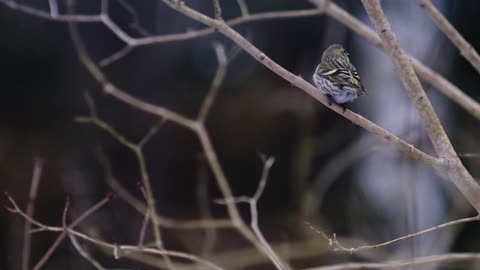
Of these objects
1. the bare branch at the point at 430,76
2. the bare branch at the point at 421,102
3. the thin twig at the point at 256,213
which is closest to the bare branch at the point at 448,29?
the bare branch at the point at 430,76

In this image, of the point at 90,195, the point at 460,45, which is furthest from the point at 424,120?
the point at 90,195

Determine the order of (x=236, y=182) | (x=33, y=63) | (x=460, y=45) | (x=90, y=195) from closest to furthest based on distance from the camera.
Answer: (x=460, y=45)
(x=90, y=195)
(x=33, y=63)
(x=236, y=182)

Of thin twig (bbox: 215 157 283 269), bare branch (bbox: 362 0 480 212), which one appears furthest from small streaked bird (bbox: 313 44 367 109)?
thin twig (bbox: 215 157 283 269)

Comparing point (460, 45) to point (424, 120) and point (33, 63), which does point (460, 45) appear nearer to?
point (424, 120)

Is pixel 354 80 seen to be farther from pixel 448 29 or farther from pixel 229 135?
pixel 229 135

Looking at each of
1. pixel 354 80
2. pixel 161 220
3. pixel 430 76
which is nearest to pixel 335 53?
pixel 354 80

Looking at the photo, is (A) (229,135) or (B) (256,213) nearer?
(B) (256,213)

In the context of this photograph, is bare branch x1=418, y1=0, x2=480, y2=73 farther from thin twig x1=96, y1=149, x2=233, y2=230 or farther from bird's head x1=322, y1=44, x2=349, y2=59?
thin twig x1=96, y1=149, x2=233, y2=230
